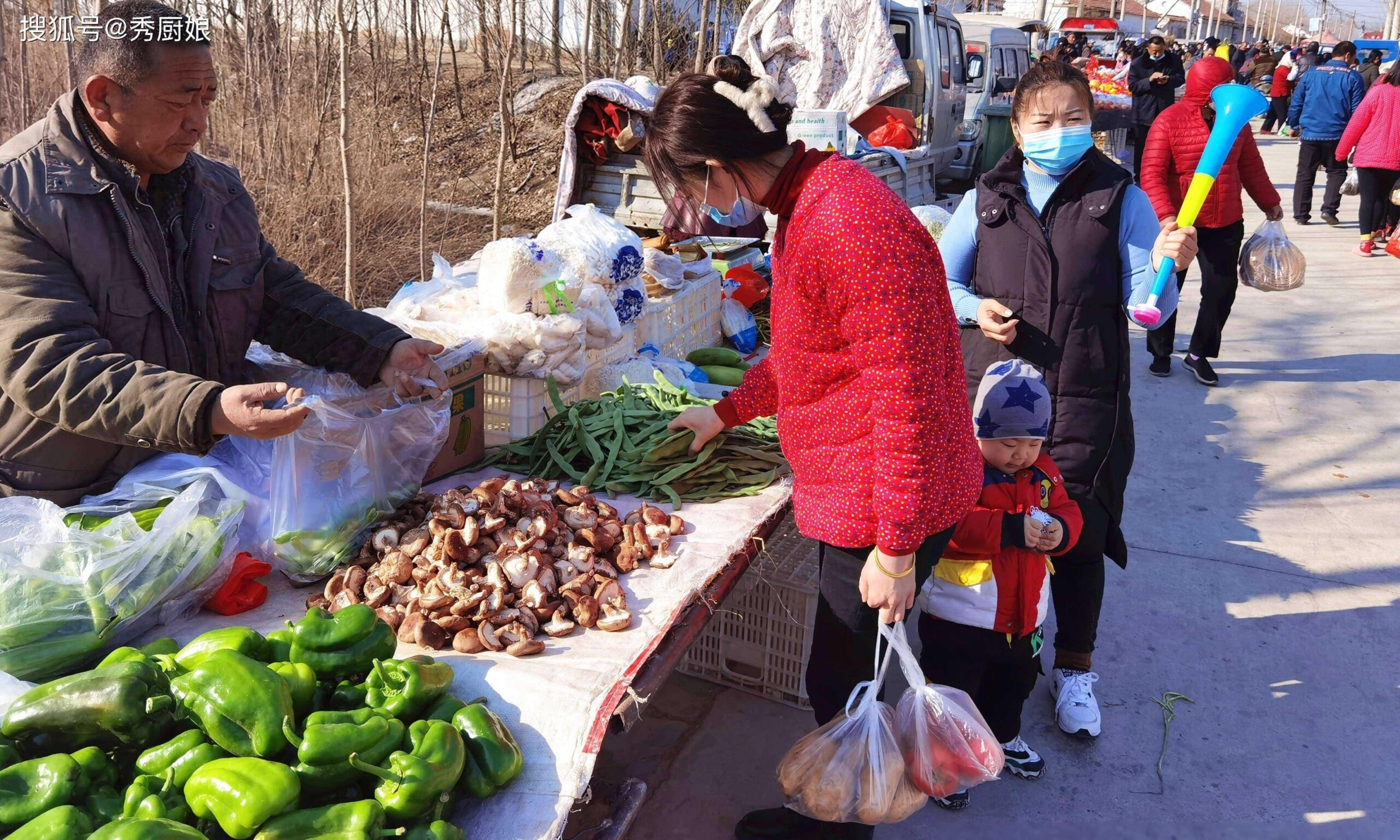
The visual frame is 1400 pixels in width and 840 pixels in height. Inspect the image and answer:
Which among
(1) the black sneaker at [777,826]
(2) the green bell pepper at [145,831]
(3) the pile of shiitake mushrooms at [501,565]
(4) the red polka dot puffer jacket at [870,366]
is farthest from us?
(1) the black sneaker at [777,826]

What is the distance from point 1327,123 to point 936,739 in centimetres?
1240

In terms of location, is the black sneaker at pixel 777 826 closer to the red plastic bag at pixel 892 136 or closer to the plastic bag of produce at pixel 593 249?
the plastic bag of produce at pixel 593 249

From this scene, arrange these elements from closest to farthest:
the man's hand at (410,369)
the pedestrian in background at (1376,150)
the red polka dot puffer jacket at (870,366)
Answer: the red polka dot puffer jacket at (870,366), the man's hand at (410,369), the pedestrian in background at (1376,150)

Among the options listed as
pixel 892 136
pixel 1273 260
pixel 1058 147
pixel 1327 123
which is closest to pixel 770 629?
pixel 1058 147

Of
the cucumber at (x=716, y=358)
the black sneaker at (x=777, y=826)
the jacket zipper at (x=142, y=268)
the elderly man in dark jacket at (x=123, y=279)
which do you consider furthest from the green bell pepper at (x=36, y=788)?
the cucumber at (x=716, y=358)

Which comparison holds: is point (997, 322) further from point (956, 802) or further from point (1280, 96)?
point (1280, 96)

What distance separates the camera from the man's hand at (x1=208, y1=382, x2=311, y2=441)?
2.13m

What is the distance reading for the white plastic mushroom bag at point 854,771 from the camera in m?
2.17

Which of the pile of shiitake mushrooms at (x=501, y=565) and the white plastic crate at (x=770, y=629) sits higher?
the pile of shiitake mushrooms at (x=501, y=565)

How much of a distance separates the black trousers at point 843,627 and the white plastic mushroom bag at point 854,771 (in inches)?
2.8

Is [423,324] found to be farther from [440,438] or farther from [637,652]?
[637,652]

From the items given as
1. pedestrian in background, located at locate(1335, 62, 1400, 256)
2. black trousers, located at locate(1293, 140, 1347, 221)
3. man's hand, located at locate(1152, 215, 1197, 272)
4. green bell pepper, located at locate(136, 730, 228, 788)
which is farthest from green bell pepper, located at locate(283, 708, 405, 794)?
black trousers, located at locate(1293, 140, 1347, 221)

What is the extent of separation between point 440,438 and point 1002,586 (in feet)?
5.56

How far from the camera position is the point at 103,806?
1.58m
